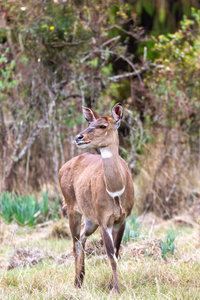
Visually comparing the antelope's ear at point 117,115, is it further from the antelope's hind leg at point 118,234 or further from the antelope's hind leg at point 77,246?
the antelope's hind leg at point 77,246

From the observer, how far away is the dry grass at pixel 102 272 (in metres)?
4.38

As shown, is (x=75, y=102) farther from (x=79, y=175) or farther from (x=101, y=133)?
(x=101, y=133)

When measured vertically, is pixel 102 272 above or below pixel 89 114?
below

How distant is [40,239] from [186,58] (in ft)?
14.6

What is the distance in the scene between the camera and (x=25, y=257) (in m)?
6.09

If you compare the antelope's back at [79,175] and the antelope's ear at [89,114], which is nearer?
the antelope's ear at [89,114]

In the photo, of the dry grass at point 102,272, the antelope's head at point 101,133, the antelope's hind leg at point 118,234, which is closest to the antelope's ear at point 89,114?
the antelope's head at point 101,133

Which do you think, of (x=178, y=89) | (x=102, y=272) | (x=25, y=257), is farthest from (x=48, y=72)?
(x=102, y=272)

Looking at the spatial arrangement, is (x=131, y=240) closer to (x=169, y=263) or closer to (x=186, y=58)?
(x=169, y=263)

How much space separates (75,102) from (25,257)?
4.65 metres

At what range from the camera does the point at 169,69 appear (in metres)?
9.34

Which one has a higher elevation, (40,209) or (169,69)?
(169,69)

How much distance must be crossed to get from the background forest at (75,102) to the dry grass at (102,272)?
2745 mm

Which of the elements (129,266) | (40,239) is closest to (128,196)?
(129,266)
